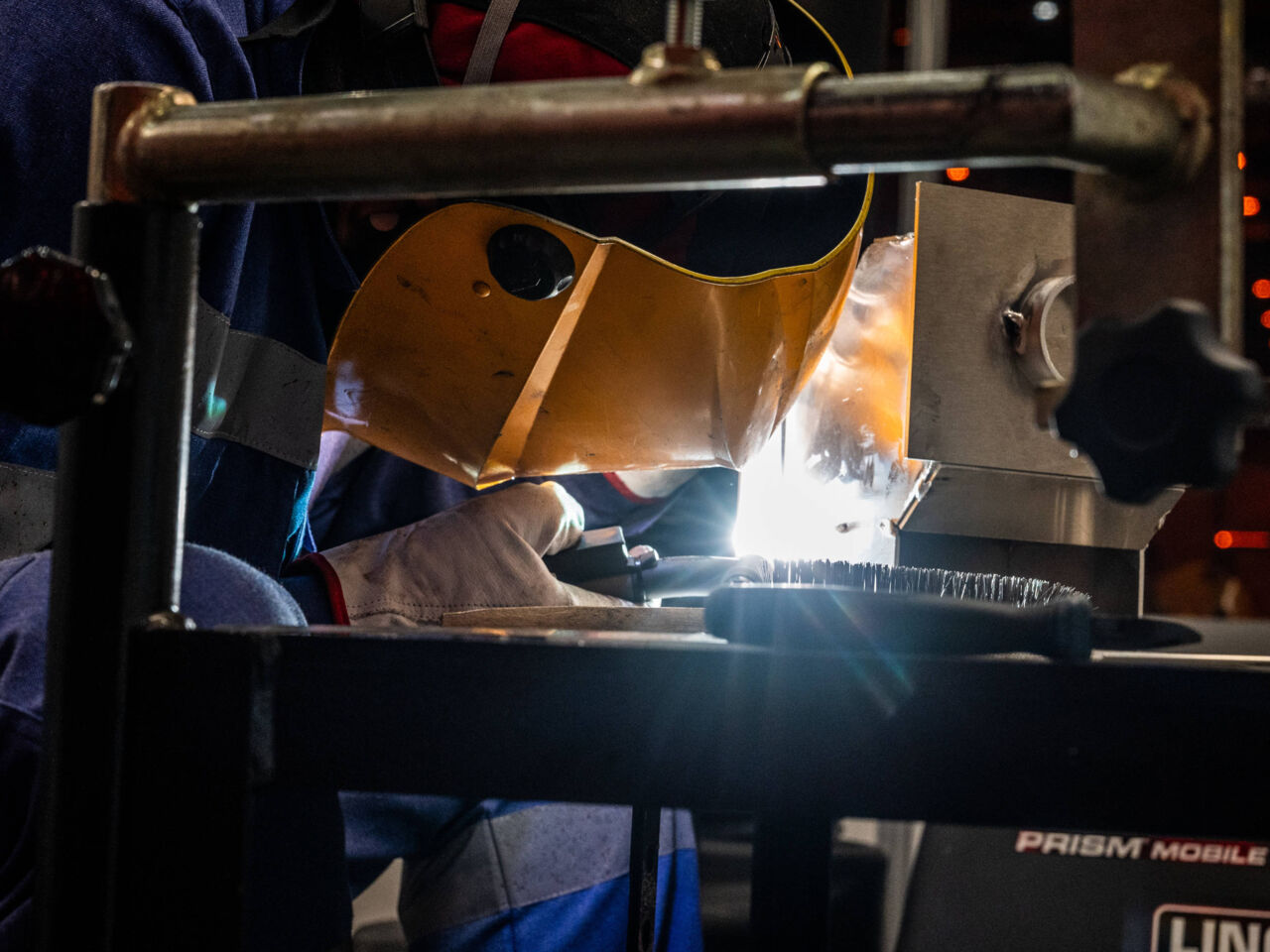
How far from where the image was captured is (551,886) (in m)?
1.13

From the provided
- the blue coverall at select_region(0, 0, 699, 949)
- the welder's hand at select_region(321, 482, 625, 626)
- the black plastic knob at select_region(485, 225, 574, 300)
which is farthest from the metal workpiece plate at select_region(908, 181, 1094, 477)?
the blue coverall at select_region(0, 0, 699, 949)

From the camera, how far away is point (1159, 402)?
371 millimetres

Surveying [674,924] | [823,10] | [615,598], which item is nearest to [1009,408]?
[615,598]

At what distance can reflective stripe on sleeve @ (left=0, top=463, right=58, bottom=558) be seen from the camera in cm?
88

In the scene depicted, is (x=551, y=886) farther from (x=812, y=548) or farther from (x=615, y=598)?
(x=812, y=548)

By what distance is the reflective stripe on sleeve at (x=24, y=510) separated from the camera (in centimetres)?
88

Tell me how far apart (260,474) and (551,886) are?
521 mm

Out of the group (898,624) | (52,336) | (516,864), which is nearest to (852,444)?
(516,864)

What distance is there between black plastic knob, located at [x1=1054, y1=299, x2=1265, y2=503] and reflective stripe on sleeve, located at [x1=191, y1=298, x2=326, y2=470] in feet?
2.56

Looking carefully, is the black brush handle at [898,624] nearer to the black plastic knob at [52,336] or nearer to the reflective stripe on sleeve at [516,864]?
the black plastic knob at [52,336]

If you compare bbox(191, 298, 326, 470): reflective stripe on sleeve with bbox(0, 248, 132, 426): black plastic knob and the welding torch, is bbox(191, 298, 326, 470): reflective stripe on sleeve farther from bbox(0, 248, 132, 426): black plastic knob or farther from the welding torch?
bbox(0, 248, 132, 426): black plastic knob

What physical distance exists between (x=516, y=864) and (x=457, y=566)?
315 mm

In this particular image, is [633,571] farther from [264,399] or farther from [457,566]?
[264,399]

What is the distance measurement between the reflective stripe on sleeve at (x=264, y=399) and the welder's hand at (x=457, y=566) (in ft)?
0.44
